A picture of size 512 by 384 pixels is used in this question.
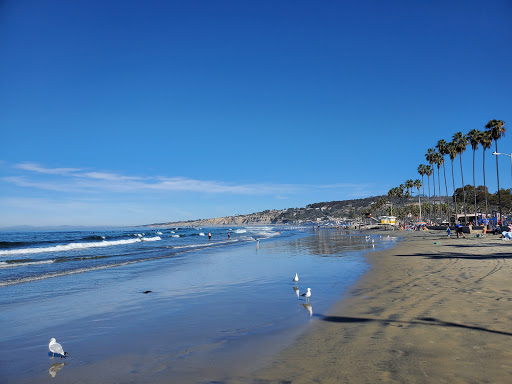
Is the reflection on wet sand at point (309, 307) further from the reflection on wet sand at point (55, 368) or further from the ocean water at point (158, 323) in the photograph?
the reflection on wet sand at point (55, 368)

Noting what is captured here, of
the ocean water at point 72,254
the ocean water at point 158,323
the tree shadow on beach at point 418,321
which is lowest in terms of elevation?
the ocean water at point 72,254

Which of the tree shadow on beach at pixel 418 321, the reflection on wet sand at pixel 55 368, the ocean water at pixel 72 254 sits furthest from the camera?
the ocean water at pixel 72 254

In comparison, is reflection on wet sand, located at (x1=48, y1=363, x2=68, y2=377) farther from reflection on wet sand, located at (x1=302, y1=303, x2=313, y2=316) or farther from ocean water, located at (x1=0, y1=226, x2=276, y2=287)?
ocean water, located at (x1=0, y1=226, x2=276, y2=287)

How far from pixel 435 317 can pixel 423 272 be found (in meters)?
7.69

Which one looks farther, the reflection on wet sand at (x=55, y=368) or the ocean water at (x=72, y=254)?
the ocean water at (x=72, y=254)

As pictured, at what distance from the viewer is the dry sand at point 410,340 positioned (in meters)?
5.21

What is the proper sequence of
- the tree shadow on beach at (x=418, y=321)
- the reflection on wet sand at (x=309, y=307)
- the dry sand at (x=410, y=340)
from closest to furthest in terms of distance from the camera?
the dry sand at (x=410, y=340) → the tree shadow on beach at (x=418, y=321) → the reflection on wet sand at (x=309, y=307)

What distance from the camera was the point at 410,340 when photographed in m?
6.59

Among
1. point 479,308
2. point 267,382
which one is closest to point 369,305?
point 479,308

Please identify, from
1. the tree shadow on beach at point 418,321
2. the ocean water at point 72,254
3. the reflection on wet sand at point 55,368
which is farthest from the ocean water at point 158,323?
the ocean water at point 72,254

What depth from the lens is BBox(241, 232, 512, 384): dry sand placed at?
17.1 ft

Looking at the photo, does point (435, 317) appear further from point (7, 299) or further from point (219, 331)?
point (7, 299)

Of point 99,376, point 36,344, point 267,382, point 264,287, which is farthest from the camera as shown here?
point 264,287

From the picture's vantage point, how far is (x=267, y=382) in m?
5.24
